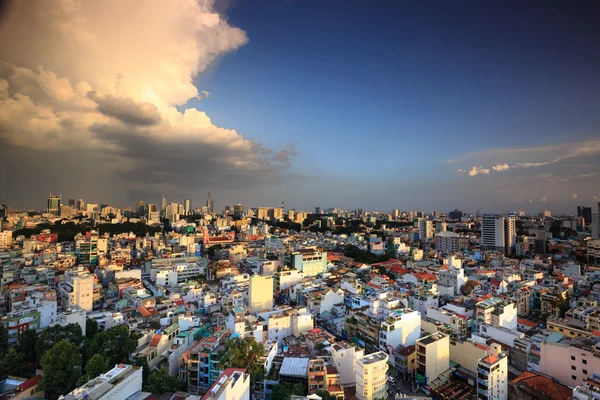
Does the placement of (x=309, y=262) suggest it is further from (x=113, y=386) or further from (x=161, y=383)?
(x=113, y=386)

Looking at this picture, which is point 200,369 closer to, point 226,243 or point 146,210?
point 226,243

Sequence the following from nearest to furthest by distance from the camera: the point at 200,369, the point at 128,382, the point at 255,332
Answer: the point at 128,382
the point at 200,369
the point at 255,332

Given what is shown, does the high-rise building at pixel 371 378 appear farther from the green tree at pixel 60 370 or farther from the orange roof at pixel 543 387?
the green tree at pixel 60 370

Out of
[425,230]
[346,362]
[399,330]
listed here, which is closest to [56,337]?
[346,362]

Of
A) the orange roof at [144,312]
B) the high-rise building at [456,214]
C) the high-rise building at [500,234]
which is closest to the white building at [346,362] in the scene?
the orange roof at [144,312]

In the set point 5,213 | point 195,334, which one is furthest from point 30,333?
point 5,213

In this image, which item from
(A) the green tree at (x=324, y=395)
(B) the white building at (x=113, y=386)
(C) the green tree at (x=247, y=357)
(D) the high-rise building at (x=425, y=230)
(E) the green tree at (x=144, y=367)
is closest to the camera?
(B) the white building at (x=113, y=386)
